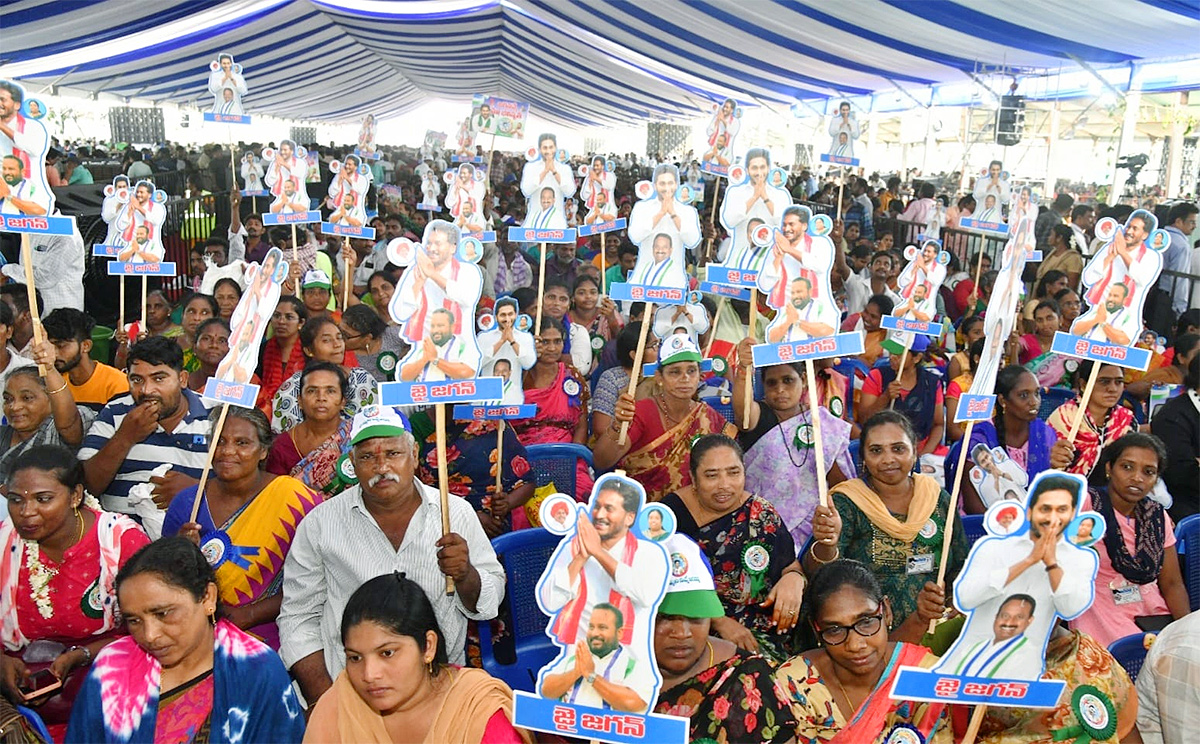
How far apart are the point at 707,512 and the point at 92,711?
1.82 meters

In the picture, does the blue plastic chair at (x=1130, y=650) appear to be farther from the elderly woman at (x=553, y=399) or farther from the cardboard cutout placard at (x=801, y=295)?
the elderly woman at (x=553, y=399)

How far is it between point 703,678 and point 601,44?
49.5ft

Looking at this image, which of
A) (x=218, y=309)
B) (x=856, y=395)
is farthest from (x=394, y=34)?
(x=856, y=395)

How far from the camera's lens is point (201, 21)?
1370 cm

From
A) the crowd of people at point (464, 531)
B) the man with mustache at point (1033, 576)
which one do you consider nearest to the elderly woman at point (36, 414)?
the crowd of people at point (464, 531)

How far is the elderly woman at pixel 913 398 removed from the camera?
485 centimetres

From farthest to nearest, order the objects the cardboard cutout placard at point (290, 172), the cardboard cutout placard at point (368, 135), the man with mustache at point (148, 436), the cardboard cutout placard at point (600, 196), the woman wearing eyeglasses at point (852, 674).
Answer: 1. the cardboard cutout placard at point (368, 135)
2. the cardboard cutout placard at point (600, 196)
3. the cardboard cutout placard at point (290, 172)
4. the man with mustache at point (148, 436)
5. the woman wearing eyeglasses at point (852, 674)

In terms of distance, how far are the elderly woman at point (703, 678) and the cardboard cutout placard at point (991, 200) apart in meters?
6.11

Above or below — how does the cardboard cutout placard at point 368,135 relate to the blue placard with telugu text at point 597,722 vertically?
above

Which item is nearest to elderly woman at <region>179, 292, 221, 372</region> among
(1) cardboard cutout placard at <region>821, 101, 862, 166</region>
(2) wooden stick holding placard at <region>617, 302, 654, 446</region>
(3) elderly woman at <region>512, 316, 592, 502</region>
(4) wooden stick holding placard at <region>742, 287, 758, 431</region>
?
(3) elderly woman at <region>512, 316, 592, 502</region>

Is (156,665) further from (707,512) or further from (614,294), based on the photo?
(614,294)

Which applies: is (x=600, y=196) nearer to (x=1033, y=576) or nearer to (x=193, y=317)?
(x=193, y=317)

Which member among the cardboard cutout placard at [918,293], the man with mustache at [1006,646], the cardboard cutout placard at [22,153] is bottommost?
the man with mustache at [1006,646]

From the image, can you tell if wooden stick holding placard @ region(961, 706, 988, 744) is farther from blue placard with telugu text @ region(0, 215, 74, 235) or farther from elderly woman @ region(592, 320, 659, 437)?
blue placard with telugu text @ region(0, 215, 74, 235)
